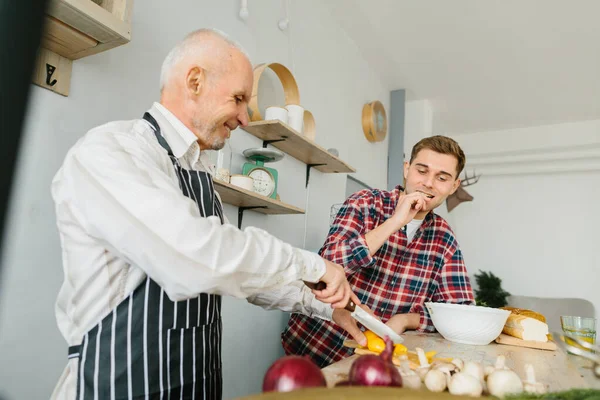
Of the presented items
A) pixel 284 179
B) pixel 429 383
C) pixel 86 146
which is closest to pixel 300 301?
→ pixel 429 383

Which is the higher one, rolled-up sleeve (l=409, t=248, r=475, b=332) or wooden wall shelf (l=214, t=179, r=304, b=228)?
wooden wall shelf (l=214, t=179, r=304, b=228)

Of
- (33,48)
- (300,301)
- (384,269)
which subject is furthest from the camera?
(384,269)

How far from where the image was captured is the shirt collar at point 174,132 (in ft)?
3.76

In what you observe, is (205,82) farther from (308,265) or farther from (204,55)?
(308,265)

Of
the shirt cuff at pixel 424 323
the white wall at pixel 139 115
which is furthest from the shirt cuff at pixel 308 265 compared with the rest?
the shirt cuff at pixel 424 323

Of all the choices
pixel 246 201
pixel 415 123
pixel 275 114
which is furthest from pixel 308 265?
pixel 415 123

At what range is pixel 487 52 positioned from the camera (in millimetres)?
3979

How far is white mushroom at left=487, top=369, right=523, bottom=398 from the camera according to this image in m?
0.76

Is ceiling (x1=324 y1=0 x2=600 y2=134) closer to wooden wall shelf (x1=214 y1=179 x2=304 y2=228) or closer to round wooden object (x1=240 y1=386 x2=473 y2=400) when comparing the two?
wooden wall shelf (x1=214 y1=179 x2=304 y2=228)

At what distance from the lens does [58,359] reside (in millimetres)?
1369

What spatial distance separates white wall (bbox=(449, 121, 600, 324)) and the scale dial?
4645 mm

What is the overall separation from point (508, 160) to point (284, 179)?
4.35 m

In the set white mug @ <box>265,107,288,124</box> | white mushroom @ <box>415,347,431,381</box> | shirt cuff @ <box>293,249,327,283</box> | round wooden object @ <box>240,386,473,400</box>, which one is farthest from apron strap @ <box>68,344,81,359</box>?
white mug @ <box>265,107,288,124</box>

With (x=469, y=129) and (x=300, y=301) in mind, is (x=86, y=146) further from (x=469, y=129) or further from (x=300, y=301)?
(x=469, y=129)
